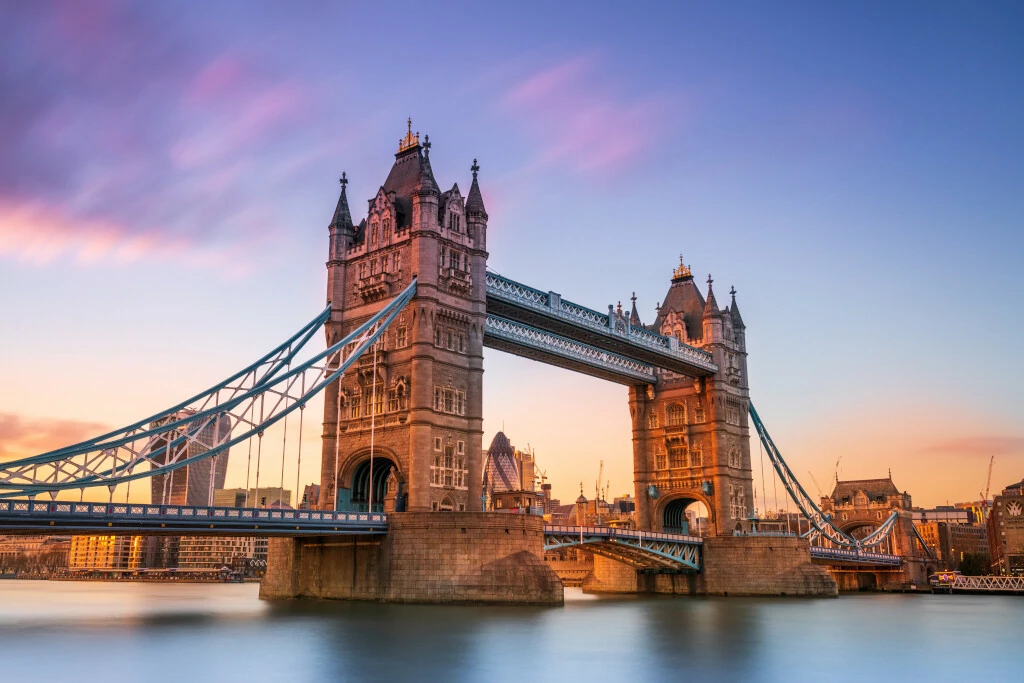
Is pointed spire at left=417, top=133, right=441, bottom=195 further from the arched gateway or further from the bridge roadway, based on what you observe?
the bridge roadway

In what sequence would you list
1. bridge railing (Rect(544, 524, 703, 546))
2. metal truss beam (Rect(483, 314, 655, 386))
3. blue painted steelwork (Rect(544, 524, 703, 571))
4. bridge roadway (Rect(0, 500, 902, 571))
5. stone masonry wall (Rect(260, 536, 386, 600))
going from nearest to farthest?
bridge roadway (Rect(0, 500, 902, 571)) < stone masonry wall (Rect(260, 536, 386, 600)) < bridge railing (Rect(544, 524, 703, 546)) < blue painted steelwork (Rect(544, 524, 703, 571)) < metal truss beam (Rect(483, 314, 655, 386))

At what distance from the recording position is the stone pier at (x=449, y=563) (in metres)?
51.2

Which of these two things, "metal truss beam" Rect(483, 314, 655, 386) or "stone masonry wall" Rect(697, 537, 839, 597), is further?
"stone masonry wall" Rect(697, 537, 839, 597)

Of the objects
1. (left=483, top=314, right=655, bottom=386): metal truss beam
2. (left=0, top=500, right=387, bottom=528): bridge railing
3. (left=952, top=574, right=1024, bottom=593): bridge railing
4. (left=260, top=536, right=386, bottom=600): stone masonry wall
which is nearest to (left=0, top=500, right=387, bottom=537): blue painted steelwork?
(left=0, top=500, right=387, bottom=528): bridge railing

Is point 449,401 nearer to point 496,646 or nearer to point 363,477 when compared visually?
point 363,477

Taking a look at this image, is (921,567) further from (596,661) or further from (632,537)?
(596,661)

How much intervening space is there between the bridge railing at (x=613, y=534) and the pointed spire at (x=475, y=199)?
71.3ft

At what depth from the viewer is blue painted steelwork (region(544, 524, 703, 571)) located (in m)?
64.2

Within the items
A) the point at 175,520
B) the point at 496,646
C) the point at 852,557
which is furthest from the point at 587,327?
the point at 852,557

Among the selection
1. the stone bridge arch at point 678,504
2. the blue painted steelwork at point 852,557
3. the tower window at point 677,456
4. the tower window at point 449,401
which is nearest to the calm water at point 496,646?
the tower window at point 449,401

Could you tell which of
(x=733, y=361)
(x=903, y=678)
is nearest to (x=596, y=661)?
(x=903, y=678)

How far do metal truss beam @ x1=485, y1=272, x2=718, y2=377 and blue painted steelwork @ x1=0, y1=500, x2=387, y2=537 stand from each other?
19589mm

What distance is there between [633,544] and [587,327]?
17.1 meters

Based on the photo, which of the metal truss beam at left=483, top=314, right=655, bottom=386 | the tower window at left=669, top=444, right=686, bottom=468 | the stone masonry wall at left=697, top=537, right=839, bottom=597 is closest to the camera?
the metal truss beam at left=483, top=314, right=655, bottom=386
